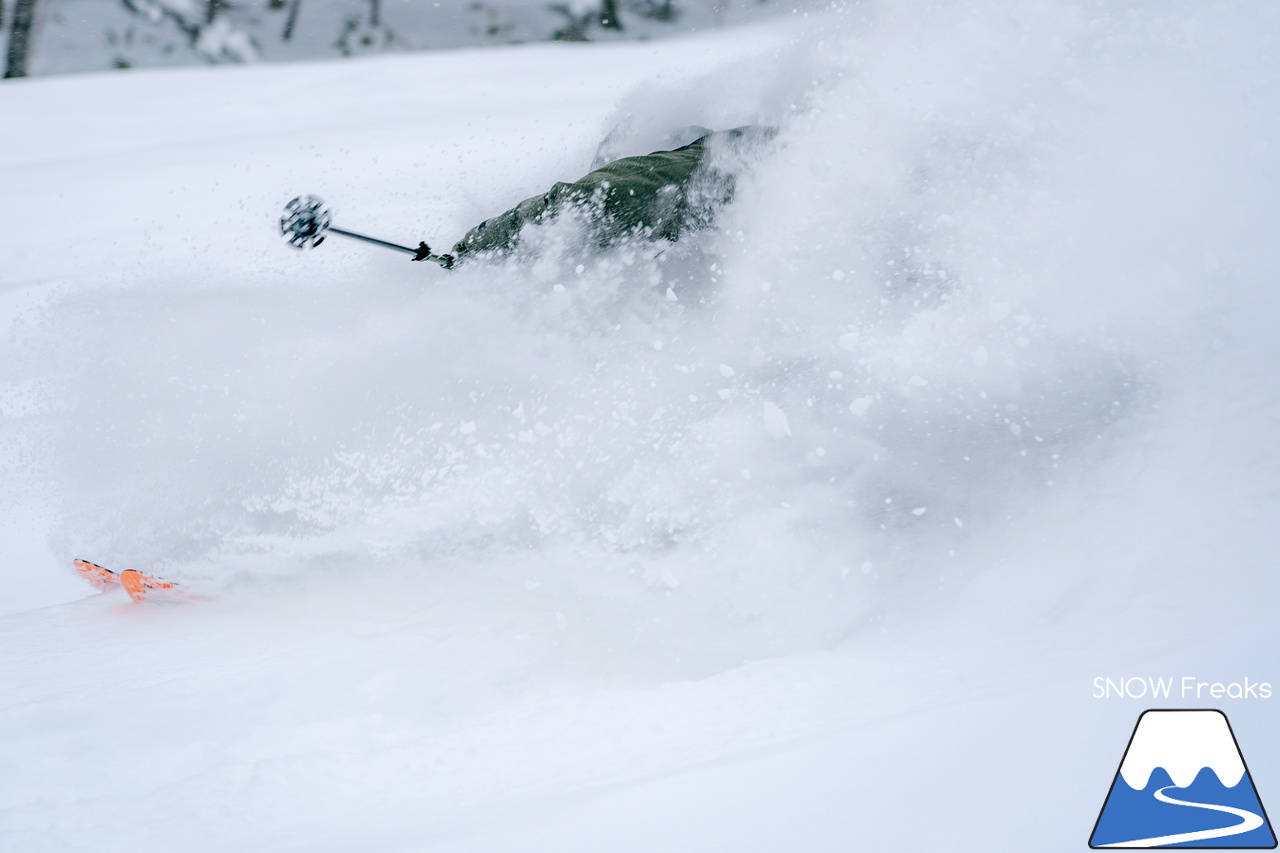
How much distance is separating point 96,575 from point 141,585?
1.31 feet

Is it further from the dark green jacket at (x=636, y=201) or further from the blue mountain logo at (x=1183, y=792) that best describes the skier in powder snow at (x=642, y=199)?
the blue mountain logo at (x=1183, y=792)

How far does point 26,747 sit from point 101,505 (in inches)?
53.2

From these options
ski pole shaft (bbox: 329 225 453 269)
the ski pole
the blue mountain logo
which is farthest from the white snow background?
the ski pole

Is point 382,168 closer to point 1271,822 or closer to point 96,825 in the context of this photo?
point 96,825

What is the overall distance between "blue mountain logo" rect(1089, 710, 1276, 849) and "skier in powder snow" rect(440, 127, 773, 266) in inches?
73.7

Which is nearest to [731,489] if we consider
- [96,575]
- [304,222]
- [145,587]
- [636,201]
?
[636,201]

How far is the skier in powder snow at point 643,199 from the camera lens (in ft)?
7.37

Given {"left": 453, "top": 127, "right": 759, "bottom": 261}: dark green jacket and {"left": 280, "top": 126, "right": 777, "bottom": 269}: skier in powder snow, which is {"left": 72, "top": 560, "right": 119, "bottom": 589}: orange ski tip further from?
{"left": 453, "top": 127, "right": 759, "bottom": 261}: dark green jacket

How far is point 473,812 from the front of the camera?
1576 mm

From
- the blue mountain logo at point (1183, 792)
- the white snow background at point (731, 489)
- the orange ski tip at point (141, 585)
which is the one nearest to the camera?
the blue mountain logo at point (1183, 792)

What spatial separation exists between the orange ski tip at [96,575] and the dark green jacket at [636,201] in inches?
71.6

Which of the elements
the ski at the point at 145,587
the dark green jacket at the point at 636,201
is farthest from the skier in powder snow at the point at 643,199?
the ski at the point at 145,587

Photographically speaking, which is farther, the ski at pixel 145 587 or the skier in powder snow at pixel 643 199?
the ski at pixel 145 587

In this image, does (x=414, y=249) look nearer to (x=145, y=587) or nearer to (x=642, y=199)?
(x=642, y=199)
